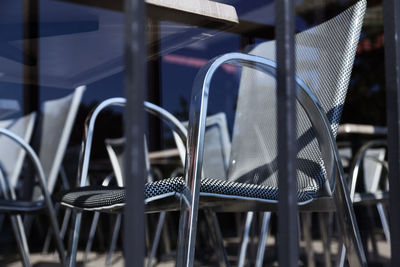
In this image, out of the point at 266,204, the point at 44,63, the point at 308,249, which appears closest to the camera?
the point at 266,204

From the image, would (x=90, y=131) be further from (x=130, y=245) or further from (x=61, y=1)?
(x=130, y=245)

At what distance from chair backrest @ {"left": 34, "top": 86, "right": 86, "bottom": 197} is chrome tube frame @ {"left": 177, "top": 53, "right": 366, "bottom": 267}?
0.92m

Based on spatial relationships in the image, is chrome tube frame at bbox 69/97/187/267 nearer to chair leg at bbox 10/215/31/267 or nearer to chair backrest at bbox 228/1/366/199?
chair backrest at bbox 228/1/366/199

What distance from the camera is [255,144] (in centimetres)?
146

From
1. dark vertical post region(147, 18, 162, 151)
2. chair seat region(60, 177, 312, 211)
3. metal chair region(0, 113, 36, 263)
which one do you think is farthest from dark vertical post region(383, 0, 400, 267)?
dark vertical post region(147, 18, 162, 151)

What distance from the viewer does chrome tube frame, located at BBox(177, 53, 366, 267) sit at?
2.64 ft

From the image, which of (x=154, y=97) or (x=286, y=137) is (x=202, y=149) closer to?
(x=286, y=137)

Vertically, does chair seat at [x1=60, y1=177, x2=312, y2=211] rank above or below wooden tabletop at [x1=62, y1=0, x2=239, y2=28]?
below

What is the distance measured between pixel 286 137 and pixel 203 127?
0.87ft

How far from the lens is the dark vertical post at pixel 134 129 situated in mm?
514

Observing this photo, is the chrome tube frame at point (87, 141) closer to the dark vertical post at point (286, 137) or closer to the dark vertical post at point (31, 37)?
the dark vertical post at point (31, 37)

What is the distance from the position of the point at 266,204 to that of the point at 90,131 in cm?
57

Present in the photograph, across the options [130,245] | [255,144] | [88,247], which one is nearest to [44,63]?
[255,144]

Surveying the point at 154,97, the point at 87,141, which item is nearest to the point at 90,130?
the point at 87,141
